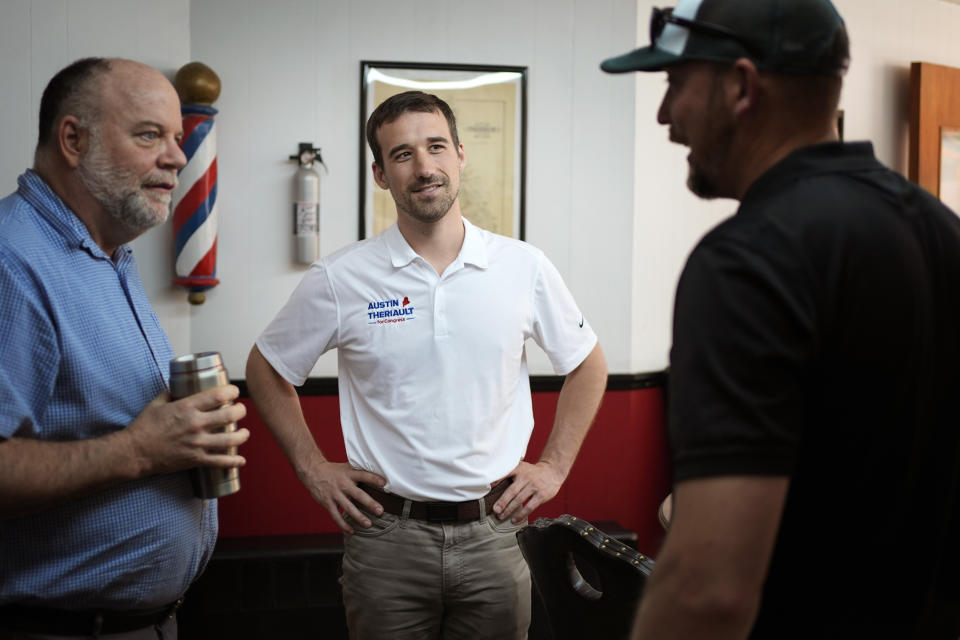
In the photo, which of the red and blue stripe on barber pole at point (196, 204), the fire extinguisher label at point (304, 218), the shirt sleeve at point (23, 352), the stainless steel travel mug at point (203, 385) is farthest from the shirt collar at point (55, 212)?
the fire extinguisher label at point (304, 218)

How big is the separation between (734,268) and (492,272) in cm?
121

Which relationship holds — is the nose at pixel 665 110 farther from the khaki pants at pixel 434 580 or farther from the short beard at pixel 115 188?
the khaki pants at pixel 434 580

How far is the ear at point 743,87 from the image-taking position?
0.86 m

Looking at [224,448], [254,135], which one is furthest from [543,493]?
[254,135]

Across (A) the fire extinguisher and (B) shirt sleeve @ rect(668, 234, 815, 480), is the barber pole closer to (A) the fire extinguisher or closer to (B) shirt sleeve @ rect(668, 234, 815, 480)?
(A) the fire extinguisher

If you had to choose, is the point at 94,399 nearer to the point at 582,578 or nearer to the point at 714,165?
the point at 582,578

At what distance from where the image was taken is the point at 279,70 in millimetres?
3285

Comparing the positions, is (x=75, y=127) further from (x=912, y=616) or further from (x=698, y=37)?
(x=912, y=616)

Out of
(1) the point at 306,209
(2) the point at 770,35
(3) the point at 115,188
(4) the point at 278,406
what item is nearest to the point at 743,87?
(2) the point at 770,35

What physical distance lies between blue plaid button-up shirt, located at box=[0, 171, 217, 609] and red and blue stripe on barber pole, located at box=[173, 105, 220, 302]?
1737 mm

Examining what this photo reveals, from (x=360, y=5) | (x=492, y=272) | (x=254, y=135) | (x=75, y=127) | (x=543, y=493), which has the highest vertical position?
(x=360, y=5)

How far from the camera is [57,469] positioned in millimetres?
1210

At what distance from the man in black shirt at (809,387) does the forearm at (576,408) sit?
1199mm

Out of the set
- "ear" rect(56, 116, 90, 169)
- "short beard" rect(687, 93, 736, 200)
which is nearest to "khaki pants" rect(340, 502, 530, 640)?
"ear" rect(56, 116, 90, 169)
